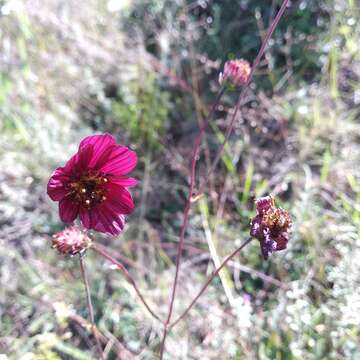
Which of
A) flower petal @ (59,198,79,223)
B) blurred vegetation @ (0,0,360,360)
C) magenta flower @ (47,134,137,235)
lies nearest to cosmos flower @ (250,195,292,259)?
magenta flower @ (47,134,137,235)

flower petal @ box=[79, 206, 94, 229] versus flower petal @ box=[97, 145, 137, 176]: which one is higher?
flower petal @ box=[97, 145, 137, 176]

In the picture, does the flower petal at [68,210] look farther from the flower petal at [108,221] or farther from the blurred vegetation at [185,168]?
Answer: the blurred vegetation at [185,168]

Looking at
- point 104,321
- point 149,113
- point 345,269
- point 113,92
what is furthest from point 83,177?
point 113,92

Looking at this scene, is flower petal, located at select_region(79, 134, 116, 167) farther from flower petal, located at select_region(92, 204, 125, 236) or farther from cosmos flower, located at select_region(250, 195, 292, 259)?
cosmos flower, located at select_region(250, 195, 292, 259)

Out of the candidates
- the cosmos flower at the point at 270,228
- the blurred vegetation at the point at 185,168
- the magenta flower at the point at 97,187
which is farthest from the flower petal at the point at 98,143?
the blurred vegetation at the point at 185,168

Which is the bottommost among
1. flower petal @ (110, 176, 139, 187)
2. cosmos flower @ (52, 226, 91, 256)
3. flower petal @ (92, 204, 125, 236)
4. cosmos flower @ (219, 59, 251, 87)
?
cosmos flower @ (52, 226, 91, 256)
